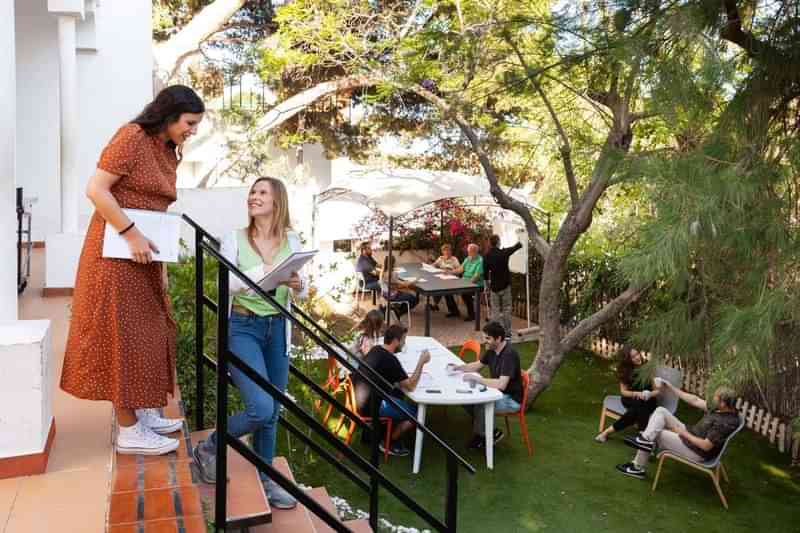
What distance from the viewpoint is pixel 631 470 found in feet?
23.3

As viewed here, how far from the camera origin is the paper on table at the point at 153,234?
293 cm

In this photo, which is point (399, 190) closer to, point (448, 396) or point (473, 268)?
point (473, 268)

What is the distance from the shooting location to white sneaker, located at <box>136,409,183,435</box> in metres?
3.26

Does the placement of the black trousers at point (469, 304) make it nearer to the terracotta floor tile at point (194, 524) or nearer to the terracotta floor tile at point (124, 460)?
the terracotta floor tile at point (124, 460)

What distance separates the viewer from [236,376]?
318 centimetres

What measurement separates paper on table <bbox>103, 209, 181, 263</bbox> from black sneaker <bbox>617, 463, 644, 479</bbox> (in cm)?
524

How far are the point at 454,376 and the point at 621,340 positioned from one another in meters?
4.22

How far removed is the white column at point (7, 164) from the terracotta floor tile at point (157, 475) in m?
0.90

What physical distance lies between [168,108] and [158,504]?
1.39 metres

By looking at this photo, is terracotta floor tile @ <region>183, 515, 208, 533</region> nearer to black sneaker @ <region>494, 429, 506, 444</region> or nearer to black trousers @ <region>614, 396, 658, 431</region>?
black sneaker @ <region>494, 429, 506, 444</region>

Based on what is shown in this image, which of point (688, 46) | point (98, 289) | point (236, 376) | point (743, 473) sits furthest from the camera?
point (743, 473)

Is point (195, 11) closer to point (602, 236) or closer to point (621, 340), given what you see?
point (602, 236)

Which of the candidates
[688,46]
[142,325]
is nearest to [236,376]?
[142,325]

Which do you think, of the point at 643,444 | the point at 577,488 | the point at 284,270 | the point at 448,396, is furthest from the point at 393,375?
the point at 284,270
